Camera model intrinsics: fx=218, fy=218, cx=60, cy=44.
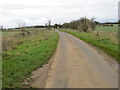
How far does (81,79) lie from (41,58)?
22.2 feet

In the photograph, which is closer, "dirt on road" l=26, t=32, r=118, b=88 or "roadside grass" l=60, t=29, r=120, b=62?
"dirt on road" l=26, t=32, r=118, b=88

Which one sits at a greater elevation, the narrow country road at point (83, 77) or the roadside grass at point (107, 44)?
the roadside grass at point (107, 44)

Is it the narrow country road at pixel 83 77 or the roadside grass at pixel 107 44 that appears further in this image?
the roadside grass at pixel 107 44

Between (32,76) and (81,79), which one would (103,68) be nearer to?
(81,79)

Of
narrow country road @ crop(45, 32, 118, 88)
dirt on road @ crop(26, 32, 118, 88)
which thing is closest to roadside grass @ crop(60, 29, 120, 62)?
dirt on road @ crop(26, 32, 118, 88)

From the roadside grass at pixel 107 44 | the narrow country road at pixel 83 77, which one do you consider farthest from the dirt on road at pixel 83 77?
the roadside grass at pixel 107 44

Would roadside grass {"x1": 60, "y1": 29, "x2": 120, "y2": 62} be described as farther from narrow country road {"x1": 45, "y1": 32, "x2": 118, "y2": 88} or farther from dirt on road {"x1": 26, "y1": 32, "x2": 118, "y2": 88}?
narrow country road {"x1": 45, "y1": 32, "x2": 118, "y2": 88}

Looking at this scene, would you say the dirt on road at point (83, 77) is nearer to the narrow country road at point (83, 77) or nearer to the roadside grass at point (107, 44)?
the narrow country road at point (83, 77)

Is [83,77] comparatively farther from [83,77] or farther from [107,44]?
[107,44]

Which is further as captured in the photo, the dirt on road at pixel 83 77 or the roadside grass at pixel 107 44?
the roadside grass at pixel 107 44

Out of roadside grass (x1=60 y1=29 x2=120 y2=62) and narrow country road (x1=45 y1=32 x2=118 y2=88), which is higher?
roadside grass (x1=60 y1=29 x2=120 y2=62)

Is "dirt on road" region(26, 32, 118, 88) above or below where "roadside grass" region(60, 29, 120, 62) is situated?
below

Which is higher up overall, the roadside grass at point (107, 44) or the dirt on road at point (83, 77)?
the roadside grass at point (107, 44)

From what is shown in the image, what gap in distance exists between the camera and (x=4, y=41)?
25141mm
